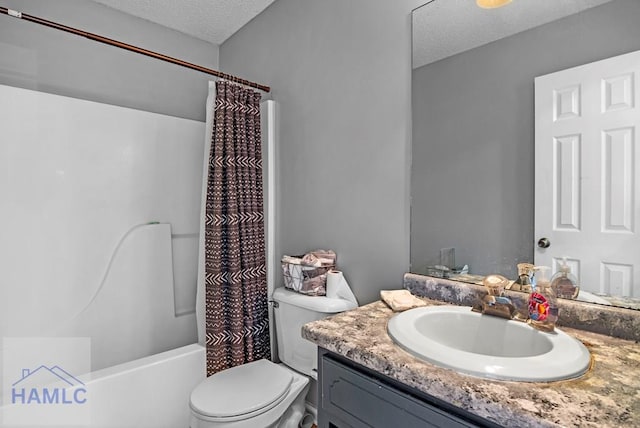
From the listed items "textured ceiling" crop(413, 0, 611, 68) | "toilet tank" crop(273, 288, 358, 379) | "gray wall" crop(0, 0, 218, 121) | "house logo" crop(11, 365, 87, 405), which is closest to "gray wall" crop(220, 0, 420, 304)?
"textured ceiling" crop(413, 0, 611, 68)

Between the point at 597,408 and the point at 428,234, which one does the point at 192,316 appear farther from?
the point at 597,408

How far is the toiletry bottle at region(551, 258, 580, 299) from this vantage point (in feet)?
3.39

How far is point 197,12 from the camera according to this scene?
225cm

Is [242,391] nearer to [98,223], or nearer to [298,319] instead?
[298,319]

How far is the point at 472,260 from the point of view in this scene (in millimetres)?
1266

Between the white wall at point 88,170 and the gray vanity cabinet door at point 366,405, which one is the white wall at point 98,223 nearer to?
the white wall at point 88,170

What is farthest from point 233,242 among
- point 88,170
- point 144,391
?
point 88,170

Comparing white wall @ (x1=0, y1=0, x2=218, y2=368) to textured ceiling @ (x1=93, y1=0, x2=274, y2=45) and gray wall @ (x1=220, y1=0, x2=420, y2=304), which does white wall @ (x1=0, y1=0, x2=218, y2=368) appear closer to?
textured ceiling @ (x1=93, y1=0, x2=274, y2=45)

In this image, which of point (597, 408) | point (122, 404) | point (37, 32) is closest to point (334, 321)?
point (597, 408)

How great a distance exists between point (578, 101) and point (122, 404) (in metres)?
2.11

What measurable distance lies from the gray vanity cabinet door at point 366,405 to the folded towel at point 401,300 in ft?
1.12

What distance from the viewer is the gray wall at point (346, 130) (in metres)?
1.46

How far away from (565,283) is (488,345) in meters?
0.30

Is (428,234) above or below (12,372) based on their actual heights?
above
